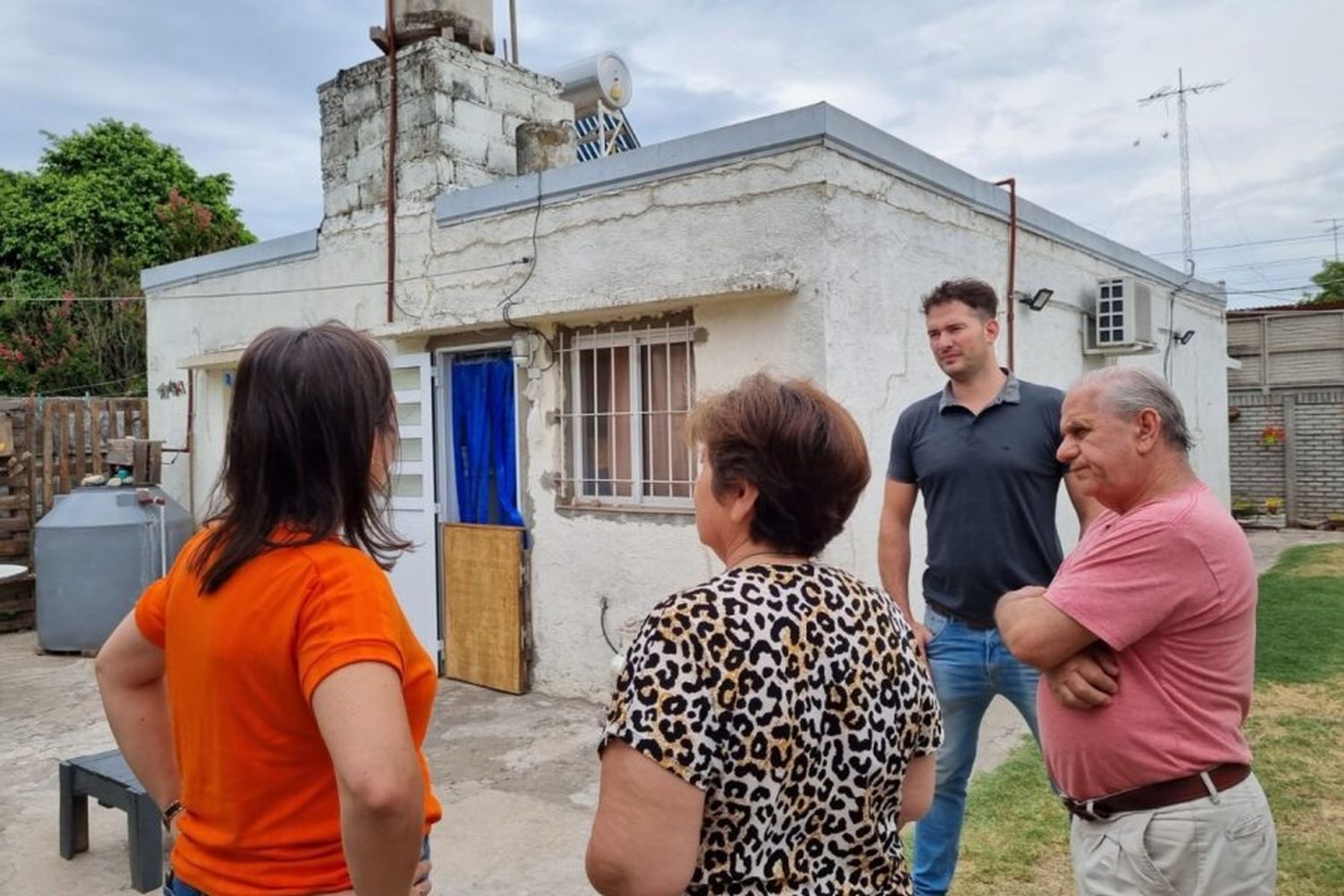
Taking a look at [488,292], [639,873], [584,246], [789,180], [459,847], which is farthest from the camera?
[488,292]

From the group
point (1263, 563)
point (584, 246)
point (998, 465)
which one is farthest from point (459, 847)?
point (1263, 563)

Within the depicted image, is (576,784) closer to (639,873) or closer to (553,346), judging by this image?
(553,346)

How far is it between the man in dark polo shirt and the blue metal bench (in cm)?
271

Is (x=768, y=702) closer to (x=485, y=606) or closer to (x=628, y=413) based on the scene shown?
(x=628, y=413)

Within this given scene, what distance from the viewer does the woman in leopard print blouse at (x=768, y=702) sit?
51.4 inches

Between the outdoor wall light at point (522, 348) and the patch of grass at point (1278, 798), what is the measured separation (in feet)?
11.5

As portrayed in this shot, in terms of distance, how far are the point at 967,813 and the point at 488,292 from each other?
13.7 feet

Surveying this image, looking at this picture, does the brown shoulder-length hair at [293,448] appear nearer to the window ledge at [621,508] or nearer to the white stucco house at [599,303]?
the white stucco house at [599,303]

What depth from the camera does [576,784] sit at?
182 inches

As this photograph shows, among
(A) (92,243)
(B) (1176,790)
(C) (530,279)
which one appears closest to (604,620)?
(C) (530,279)

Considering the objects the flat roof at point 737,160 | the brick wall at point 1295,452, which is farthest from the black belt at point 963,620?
the brick wall at point 1295,452

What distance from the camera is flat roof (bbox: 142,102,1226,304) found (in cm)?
502

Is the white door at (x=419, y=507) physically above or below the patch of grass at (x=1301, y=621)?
above

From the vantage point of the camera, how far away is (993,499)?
3055mm
